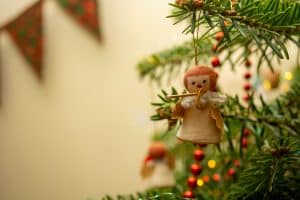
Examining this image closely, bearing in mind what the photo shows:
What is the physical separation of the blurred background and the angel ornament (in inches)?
26.7

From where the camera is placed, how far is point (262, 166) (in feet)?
1.12

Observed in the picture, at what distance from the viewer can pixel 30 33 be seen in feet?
3.58

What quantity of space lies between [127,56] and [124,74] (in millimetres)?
52

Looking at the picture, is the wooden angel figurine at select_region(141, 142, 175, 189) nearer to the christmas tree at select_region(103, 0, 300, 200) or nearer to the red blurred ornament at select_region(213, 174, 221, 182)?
the red blurred ornament at select_region(213, 174, 221, 182)

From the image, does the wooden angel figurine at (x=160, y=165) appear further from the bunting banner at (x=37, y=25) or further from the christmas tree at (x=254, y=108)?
the bunting banner at (x=37, y=25)

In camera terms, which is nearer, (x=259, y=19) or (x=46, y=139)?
(x=259, y=19)

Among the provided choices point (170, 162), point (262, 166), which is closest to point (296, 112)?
point (262, 166)

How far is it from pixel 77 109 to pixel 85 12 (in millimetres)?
280

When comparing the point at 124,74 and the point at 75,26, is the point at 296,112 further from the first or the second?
the point at 75,26

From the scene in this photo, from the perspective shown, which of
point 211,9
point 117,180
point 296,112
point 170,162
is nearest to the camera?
point 211,9

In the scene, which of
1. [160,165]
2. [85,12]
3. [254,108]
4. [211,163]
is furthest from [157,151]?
[85,12]

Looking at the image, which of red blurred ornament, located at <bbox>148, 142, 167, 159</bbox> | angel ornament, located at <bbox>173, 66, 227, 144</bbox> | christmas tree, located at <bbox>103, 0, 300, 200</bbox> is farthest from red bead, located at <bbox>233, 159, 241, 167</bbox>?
red blurred ornament, located at <bbox>148, 142, 167, 159</bbox>

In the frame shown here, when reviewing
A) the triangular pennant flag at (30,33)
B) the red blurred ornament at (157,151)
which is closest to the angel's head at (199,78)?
the red blurred ornament at (157,151)

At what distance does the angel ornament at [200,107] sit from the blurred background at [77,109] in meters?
0.68
